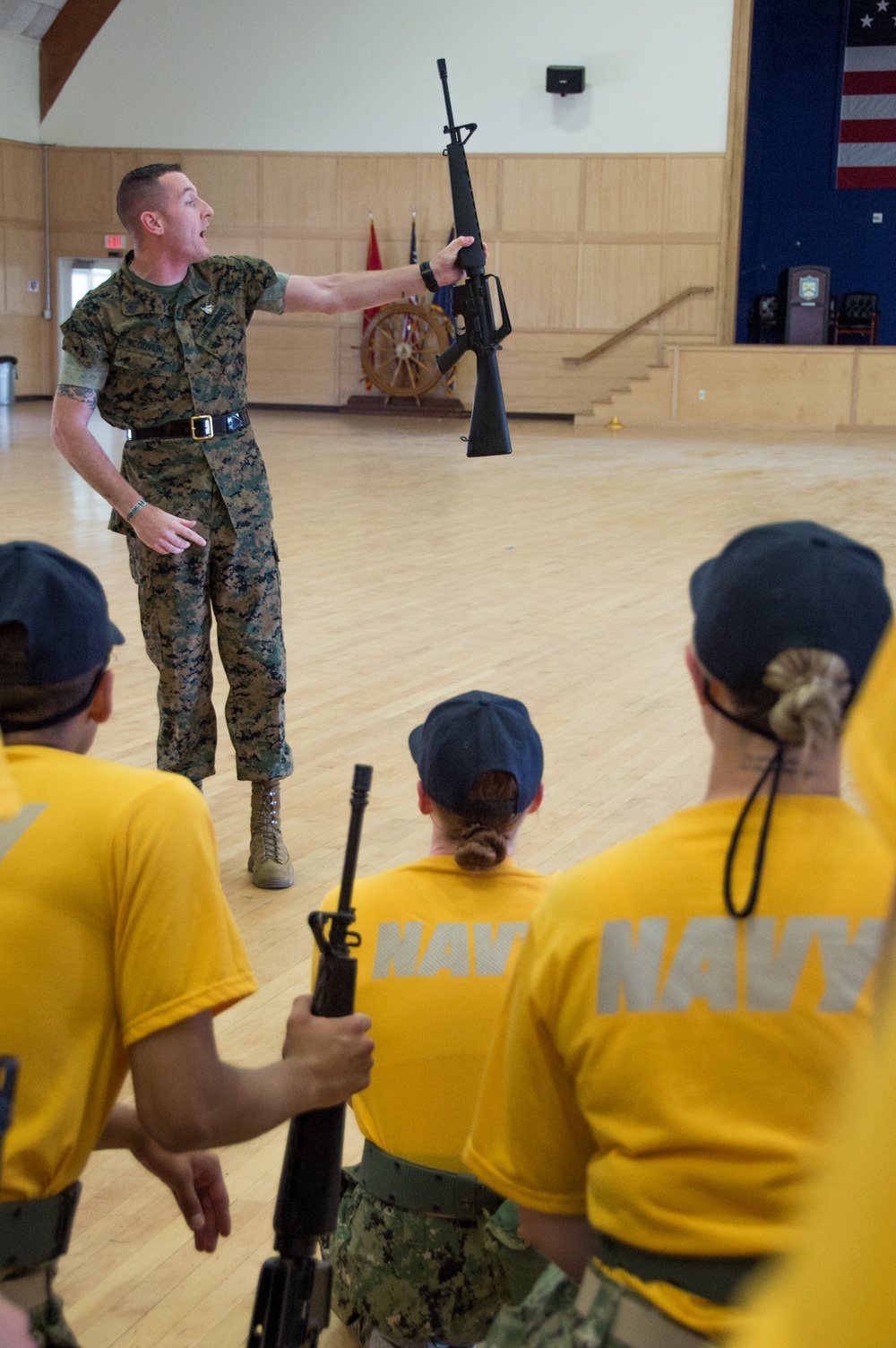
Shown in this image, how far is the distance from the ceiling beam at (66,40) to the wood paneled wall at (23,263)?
81 centimetres

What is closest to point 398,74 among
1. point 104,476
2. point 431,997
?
point 104,476

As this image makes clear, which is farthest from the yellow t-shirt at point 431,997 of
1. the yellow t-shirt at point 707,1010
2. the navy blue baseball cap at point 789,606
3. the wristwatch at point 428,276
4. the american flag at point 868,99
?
the american flag at point 868,99

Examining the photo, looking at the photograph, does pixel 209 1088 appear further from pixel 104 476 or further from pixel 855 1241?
pixel 104 476

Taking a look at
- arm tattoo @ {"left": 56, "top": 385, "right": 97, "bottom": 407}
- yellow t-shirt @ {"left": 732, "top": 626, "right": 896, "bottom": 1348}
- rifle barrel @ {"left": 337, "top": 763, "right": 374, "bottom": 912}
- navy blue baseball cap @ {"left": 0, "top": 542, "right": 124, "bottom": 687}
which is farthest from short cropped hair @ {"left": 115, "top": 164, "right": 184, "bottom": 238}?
yellow t-shirt @ {"left": 732, "top": 626, "right": 896, "bottom": 1348}

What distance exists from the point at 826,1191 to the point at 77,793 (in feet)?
2.86

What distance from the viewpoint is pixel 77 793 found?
1150mm

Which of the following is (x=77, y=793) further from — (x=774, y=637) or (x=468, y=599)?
(x=468, y=599)

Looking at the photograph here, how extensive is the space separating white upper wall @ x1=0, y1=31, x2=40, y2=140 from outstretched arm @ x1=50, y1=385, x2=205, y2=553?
58.2ft

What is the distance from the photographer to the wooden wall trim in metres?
17.0

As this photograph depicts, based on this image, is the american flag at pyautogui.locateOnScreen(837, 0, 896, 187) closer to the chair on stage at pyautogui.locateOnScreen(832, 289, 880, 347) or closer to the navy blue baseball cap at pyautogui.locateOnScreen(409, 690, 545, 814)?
the chair on stage at pyautogui.locateOnScreen(832, 289, 880, 347)

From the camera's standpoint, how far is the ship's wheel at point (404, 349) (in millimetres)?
17828

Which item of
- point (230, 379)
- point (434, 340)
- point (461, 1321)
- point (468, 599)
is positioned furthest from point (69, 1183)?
point (434, 340)

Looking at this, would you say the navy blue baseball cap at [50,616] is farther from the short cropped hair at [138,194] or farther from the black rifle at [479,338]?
the black rifle at [479,338]

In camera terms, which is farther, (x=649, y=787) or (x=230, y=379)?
(x=649, y=787)
